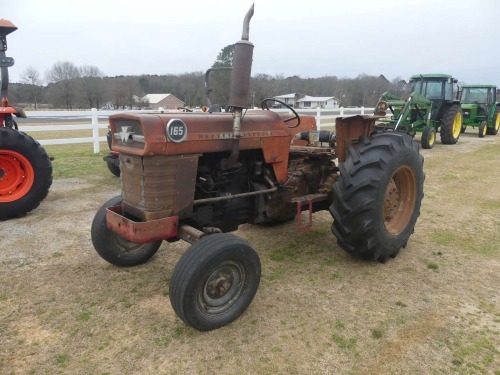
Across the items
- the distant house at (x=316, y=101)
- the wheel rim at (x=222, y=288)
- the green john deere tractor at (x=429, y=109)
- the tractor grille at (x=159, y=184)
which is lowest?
the wheel rim at (x=222, y=288)

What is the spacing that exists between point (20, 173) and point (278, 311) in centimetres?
397

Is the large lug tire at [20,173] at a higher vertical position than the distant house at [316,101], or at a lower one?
lower

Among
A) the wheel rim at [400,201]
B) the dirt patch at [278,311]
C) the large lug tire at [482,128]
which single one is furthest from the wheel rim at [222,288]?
Result: the large lug tire at [482,128]

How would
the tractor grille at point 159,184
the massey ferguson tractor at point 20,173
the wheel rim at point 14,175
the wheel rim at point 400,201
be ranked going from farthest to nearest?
1. the wheel rim at point 14,175
2. the massey ferguson tractor at point 20,173
3. the wheel rim at point 400,201
4. the tractor grille at point 159,184

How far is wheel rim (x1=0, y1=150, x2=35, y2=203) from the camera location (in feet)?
16.3

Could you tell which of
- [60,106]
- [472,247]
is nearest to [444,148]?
[472,247]

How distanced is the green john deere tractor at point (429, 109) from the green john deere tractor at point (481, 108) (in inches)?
100

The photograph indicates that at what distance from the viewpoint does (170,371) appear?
2.28 meters

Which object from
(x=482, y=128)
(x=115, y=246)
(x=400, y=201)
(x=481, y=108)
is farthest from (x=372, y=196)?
(x=481, y=108)

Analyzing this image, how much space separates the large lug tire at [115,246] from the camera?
10.9ft

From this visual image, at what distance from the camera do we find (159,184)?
2.79 metres

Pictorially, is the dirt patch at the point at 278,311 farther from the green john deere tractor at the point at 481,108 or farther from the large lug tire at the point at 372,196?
the green john deere tractor at the point at 481,108

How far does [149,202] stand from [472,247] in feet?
10.7

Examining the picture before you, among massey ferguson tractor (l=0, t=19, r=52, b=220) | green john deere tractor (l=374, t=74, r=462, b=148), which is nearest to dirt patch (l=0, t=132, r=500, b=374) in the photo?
massey ferguson tractor (l=0, t=19, r=52, b=220)
